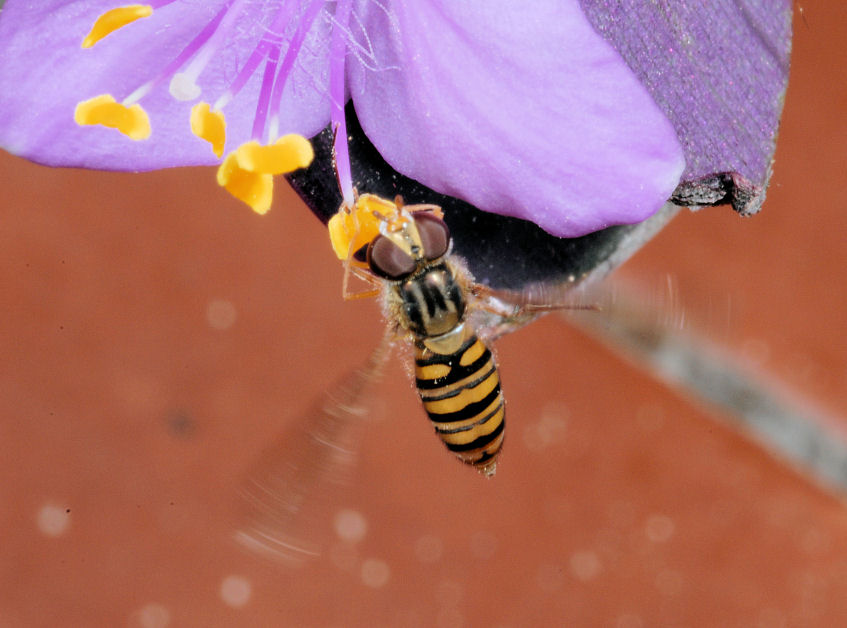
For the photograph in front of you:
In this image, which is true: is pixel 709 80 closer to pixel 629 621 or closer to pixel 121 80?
pixel 121 80

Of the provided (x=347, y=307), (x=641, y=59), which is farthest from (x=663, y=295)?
(x=347, y=307)

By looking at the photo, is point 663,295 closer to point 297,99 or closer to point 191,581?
point 297,99

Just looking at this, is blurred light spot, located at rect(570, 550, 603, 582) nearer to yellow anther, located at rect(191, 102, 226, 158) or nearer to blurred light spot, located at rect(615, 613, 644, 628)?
blurred light spot, located at rect(615, 613, 644, 628)

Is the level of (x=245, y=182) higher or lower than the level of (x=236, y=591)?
higher

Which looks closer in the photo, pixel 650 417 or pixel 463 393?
pixel 463 393

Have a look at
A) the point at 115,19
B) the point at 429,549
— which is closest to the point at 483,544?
the point at 429,549

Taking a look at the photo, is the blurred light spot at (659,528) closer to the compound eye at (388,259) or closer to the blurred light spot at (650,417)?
the blurred light spot at (650,417)

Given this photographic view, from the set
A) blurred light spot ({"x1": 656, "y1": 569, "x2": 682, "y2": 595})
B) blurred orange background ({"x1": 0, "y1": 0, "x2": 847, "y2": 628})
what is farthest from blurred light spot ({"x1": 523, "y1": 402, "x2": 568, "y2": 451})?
blurred light spot ({"x1": 656, "y1": 569, "x2": 682, "y2": 595})
